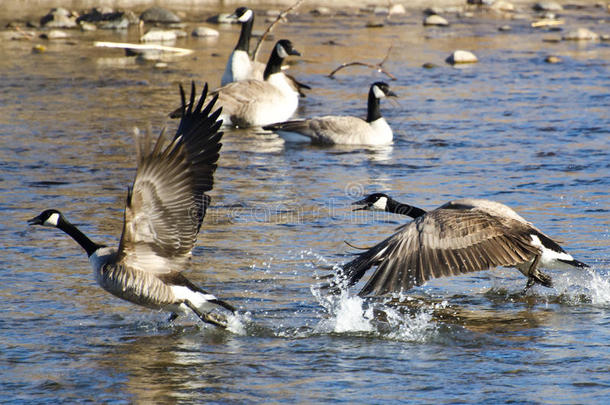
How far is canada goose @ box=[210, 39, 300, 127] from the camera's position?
1340 cm

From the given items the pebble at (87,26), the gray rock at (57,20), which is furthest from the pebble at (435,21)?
the gray rock at (57,20)

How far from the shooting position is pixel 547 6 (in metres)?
26.7

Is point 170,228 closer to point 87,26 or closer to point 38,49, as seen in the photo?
point 38,49

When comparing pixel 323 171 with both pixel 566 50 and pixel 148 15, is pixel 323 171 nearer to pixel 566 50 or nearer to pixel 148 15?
pixel 566 50

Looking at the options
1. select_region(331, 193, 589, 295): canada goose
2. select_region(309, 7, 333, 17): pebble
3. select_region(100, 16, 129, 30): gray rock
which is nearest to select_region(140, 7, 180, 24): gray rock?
select_region(100, 16, 129, 30): gray rock

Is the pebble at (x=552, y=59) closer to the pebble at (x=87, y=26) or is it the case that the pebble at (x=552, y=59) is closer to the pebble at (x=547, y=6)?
the pebble at (x=547, y=6)

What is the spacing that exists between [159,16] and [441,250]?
18.7 metres

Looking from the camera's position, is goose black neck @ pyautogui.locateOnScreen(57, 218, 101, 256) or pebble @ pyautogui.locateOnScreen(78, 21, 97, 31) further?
pebble @ pyautogui.locateOnScreen(78, 21, 97, 31)

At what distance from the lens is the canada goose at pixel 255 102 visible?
44.0 ft

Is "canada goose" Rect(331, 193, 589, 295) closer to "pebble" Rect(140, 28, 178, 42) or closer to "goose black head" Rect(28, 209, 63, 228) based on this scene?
"goose black head" Rect(28, 209, 63, 228)

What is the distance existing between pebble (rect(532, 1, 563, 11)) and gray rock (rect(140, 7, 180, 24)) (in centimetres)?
1034

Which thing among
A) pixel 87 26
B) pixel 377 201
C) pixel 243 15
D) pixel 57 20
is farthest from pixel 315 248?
pixel 57 20

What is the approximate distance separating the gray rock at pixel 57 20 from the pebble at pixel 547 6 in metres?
12.9

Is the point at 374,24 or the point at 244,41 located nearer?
the point at 244,41
